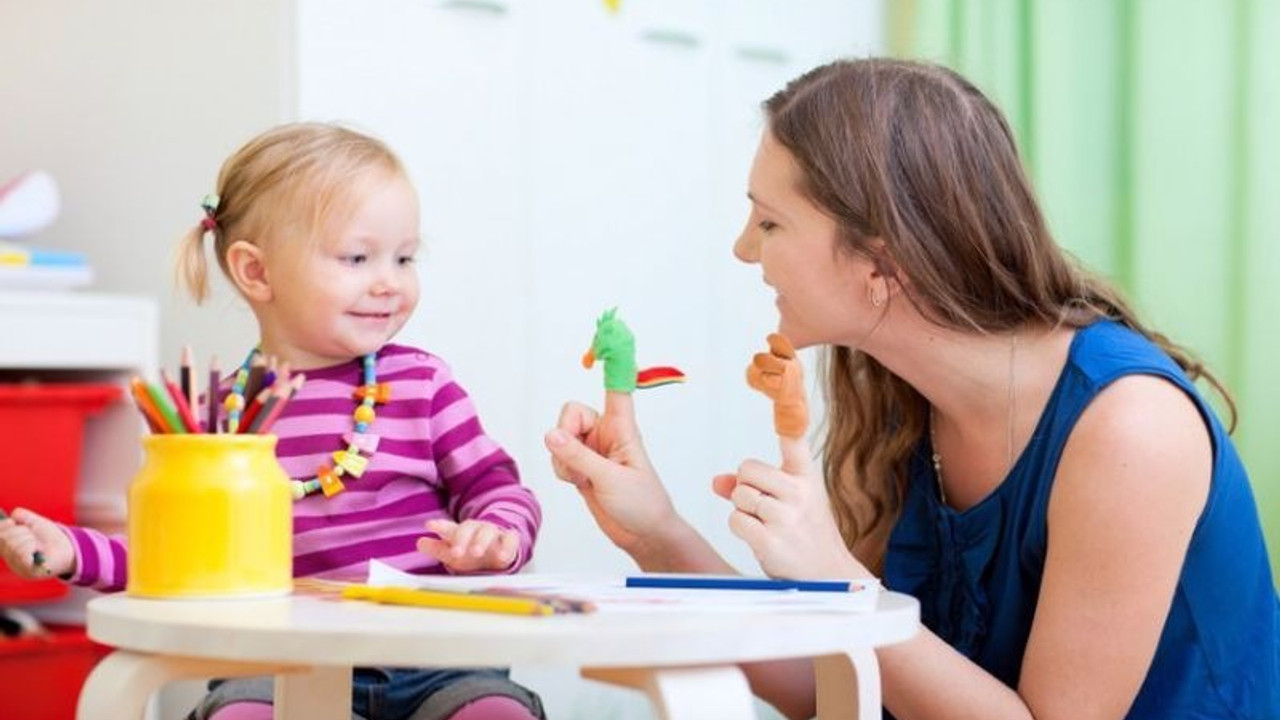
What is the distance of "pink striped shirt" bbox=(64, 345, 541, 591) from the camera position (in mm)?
1402

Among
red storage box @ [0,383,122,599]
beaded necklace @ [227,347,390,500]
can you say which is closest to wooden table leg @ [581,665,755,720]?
beaded necklace @ [227,347,390,500]

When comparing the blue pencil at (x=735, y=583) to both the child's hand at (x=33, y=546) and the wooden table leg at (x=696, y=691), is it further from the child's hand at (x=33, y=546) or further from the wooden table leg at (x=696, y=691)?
the child's hand at (x=33, y=546)

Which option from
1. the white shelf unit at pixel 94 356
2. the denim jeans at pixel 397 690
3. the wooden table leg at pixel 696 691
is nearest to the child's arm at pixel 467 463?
Answer: the denim jeans at pixel 397 690

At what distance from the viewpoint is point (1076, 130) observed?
84.8 inches

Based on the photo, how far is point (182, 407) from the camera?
107 cm

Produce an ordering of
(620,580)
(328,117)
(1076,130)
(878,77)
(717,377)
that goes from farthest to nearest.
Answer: (717,377) < (1076,130) < (328,117) < (878,77) < (620,580)

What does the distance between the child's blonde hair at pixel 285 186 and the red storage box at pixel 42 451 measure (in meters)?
0.59

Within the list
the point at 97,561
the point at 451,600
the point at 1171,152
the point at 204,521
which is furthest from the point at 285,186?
the point at 1171,152

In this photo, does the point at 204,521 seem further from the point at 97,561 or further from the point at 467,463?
the point at 467,463

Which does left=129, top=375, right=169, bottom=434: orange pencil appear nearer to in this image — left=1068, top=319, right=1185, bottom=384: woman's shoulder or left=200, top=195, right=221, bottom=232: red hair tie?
left=200, top=195, right=221, bottom=232: red hair tie

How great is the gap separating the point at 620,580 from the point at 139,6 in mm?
1309

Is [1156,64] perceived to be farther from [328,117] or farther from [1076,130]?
[328,117]

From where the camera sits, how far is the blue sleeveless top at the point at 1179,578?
1.30 meters

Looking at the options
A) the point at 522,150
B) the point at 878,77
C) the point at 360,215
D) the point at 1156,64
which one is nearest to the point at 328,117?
the point at 522,150
